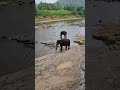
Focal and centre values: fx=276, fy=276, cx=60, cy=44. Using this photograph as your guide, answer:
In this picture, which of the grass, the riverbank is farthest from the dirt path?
the grass

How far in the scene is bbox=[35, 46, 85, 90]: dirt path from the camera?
9.59ft

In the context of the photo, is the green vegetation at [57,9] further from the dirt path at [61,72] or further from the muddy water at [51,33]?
the dirt path at [61,72]

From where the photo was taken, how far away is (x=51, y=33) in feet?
21.9

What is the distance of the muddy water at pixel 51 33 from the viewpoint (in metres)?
5.09

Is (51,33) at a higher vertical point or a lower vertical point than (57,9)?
lower

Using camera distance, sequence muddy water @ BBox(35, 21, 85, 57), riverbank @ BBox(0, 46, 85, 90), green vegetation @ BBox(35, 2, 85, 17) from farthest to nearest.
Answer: green vegetation @ BBox(35, 2, 85, 17)
muddy water @ BBox(35, 21, 85, 57)
riverbank @ BBox(0, 46, 85, 90)

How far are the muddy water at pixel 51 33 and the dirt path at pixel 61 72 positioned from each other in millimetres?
789

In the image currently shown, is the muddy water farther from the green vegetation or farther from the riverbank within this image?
the riverbank

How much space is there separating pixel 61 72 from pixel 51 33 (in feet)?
11.2

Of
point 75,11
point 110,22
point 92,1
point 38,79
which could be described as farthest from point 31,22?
point 75,11

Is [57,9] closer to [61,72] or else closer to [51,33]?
[51,33]

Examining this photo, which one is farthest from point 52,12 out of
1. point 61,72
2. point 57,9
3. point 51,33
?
point 61,72

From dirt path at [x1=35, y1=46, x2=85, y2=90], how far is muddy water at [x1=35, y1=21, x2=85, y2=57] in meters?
0.79

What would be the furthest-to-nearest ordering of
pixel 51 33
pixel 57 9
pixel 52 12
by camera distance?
pixel 57 9 < pixel 52 12 < pixel 51 33
